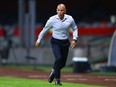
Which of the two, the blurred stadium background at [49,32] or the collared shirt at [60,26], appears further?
the blurred stadium background at [49,32]

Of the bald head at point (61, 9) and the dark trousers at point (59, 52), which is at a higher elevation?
the bald head at point (61, 9)

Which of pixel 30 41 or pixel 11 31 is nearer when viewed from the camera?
pixel 30 41

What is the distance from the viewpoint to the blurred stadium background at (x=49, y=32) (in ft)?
111

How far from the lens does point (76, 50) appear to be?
3297 centimetres

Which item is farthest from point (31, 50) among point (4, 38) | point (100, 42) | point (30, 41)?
point (4, 38)

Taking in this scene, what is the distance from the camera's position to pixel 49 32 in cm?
3975

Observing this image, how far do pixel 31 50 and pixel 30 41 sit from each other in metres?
1.45

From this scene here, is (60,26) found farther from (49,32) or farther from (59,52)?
(49,32)

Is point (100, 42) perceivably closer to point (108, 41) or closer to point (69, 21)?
point (108, 41)

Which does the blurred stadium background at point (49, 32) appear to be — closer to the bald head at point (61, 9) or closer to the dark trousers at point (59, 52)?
the dark trousers at point (59, 52)

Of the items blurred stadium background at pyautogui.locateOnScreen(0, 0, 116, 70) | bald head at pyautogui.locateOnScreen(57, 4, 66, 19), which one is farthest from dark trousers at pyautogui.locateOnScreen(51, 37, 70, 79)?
blurred stadium background at pyautogui.locateOnScreen(0, 0, 116, 70)

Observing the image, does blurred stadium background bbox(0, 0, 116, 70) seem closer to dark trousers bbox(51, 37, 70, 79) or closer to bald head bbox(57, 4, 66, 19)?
dark trousers bbox(51, 37, 70, 79)

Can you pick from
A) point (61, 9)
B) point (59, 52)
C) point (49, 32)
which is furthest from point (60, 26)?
point (49, 32)

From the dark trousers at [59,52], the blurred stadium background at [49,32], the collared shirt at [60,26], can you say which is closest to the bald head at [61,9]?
the collared shirt at [60,26]
